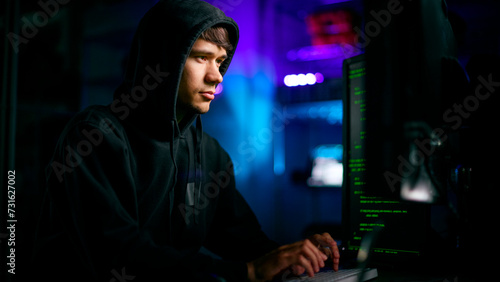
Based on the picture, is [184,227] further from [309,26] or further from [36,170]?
[309,26]

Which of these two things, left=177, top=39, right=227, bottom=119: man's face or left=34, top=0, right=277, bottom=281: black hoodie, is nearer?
left=34, top=0, right=277, bottom=281: black hoodie

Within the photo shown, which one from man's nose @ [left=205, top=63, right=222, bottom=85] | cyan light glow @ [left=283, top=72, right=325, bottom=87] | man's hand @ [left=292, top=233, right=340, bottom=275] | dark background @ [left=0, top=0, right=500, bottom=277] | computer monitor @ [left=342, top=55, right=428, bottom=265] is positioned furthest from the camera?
cyan light glow @ [left=283, top=72, right=325, bottom=87]

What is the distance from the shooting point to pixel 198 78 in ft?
4.02

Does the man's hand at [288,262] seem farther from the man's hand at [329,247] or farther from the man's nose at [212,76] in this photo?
the man's nose at [212,76]

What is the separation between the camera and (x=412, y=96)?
0.75 m

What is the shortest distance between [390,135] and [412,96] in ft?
0.29

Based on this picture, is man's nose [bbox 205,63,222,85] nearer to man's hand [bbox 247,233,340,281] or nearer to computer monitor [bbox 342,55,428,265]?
computer monitor [bbox 342,55,428,265]

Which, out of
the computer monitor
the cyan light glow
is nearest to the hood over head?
the computer monitor

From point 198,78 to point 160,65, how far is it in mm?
122

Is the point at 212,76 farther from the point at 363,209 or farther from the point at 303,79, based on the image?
the point at 303,79

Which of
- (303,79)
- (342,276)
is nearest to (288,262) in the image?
(342,276)

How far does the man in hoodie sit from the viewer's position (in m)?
0.89

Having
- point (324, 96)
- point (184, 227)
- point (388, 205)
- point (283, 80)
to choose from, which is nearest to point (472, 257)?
point (388, 205)

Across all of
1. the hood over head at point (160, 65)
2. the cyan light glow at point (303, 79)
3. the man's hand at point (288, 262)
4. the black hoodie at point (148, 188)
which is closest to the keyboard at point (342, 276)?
the man's hand at point (288, 262)
